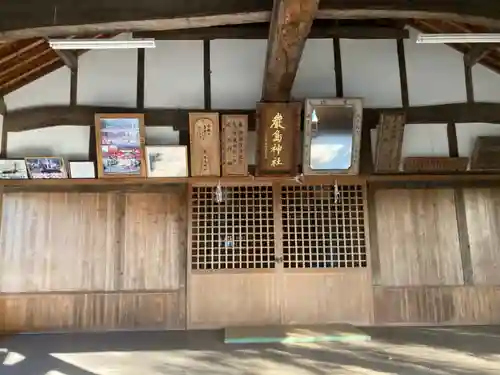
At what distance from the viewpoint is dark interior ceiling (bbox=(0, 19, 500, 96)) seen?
5391 mm

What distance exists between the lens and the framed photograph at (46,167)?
5957 mm

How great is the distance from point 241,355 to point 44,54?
171 inches

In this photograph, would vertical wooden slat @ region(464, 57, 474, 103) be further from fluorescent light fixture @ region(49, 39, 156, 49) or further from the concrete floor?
fluorescent light fixture @ region(49, 39, 156, 49)

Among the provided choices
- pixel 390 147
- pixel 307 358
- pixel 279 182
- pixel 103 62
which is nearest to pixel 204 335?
pixel 307 358

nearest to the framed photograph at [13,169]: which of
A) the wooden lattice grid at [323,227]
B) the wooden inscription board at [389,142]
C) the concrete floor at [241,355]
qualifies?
the concrete floor at [241,355]

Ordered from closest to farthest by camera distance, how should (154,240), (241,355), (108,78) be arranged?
(241,355) < (154,240) < (108,78)

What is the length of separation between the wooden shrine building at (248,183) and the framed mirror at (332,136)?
0.7 inches

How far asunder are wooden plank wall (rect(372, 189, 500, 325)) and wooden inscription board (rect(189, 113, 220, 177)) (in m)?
2.29

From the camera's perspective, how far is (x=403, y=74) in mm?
6473

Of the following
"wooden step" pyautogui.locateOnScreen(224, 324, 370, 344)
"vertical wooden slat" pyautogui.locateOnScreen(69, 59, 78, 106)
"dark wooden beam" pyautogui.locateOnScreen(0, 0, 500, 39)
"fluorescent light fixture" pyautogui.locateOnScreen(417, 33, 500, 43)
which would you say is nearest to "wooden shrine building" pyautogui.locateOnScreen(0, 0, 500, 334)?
"vertical wooden slat" pyautogui.locateOnScreen(69, 59, 78, 106)

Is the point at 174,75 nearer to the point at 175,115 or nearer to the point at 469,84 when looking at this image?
the point at 175,115

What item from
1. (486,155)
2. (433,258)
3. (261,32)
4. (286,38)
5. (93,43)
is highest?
(261,32)

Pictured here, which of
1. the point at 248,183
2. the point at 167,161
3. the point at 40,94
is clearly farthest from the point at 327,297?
the point at 40,94

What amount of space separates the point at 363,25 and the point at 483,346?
4.41m
